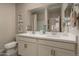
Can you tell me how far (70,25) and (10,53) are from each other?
2.24 ft

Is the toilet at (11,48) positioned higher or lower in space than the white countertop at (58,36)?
lower

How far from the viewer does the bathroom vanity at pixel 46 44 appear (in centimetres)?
118

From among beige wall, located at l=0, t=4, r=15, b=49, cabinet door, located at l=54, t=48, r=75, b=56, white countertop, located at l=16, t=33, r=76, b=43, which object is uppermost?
beige wall, located at l=0, t=4, r=15, b=49

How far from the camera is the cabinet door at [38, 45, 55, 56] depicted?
124cm

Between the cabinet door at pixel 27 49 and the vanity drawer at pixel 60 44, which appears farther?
the cabinet door at pixel 27 49

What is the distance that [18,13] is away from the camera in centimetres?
130

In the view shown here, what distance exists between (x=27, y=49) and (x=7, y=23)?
0.35 metres

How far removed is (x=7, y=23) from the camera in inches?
50.2

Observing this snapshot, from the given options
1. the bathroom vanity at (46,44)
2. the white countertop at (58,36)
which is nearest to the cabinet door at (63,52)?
the bathroom vanity at (46,44)

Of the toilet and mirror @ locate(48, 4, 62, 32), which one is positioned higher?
mirror @ locate(48, 4, 62, 32)

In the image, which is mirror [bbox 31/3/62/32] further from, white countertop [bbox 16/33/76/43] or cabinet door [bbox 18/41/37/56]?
cabinet door [bbox 18/41/37/56]

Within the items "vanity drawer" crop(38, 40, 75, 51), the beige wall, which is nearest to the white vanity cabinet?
"vanity drawer" crop(38, 40, 75, 51)

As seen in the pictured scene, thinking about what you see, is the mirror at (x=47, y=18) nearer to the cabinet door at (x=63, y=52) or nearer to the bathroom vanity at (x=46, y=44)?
the bathroom vanity at (x=46, y=44)

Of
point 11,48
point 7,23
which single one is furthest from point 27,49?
point 7,23
